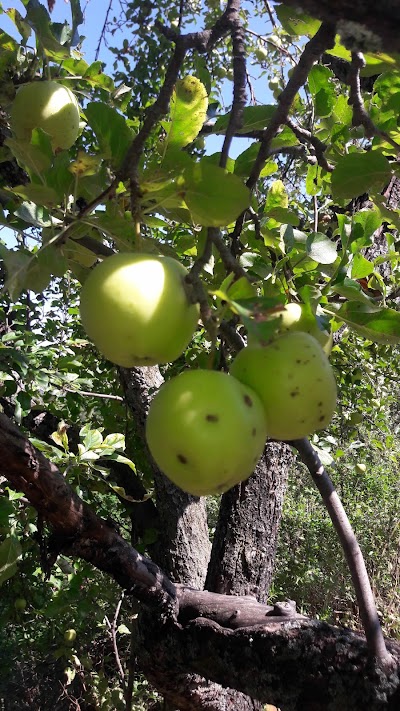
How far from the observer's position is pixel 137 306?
62cm

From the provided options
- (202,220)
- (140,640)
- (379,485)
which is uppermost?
(379,485)

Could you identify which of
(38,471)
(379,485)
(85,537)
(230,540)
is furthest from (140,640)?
(379,485)

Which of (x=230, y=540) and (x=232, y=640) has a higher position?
(x=230, y=540)

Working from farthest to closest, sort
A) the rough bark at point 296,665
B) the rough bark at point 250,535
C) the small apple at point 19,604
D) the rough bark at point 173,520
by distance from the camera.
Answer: the small apple at point 19,604 < the rough bark at point 173,520 < the rough bark at point 250,535 < the rough bark at point 296,665

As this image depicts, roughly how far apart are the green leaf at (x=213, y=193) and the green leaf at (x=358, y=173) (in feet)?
1.00

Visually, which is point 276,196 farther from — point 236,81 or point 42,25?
point 42,25

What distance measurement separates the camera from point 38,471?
1.42 metres

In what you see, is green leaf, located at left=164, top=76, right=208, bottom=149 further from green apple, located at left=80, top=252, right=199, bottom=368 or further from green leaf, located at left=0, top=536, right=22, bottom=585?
green leaf, located at left=0, top=536, right=22, bottom=585

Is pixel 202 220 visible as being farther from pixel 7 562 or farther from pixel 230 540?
pixel 230 540

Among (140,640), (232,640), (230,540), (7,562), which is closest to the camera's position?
(232,640)

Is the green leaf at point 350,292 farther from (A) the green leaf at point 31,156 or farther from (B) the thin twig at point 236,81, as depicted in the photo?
(A) the green leaf at point 31,156

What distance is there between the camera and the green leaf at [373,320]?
0.86 m

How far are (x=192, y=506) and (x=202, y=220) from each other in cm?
194

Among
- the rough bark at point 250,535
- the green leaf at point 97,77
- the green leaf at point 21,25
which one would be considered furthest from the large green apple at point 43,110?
the rough bark at point 250,535
